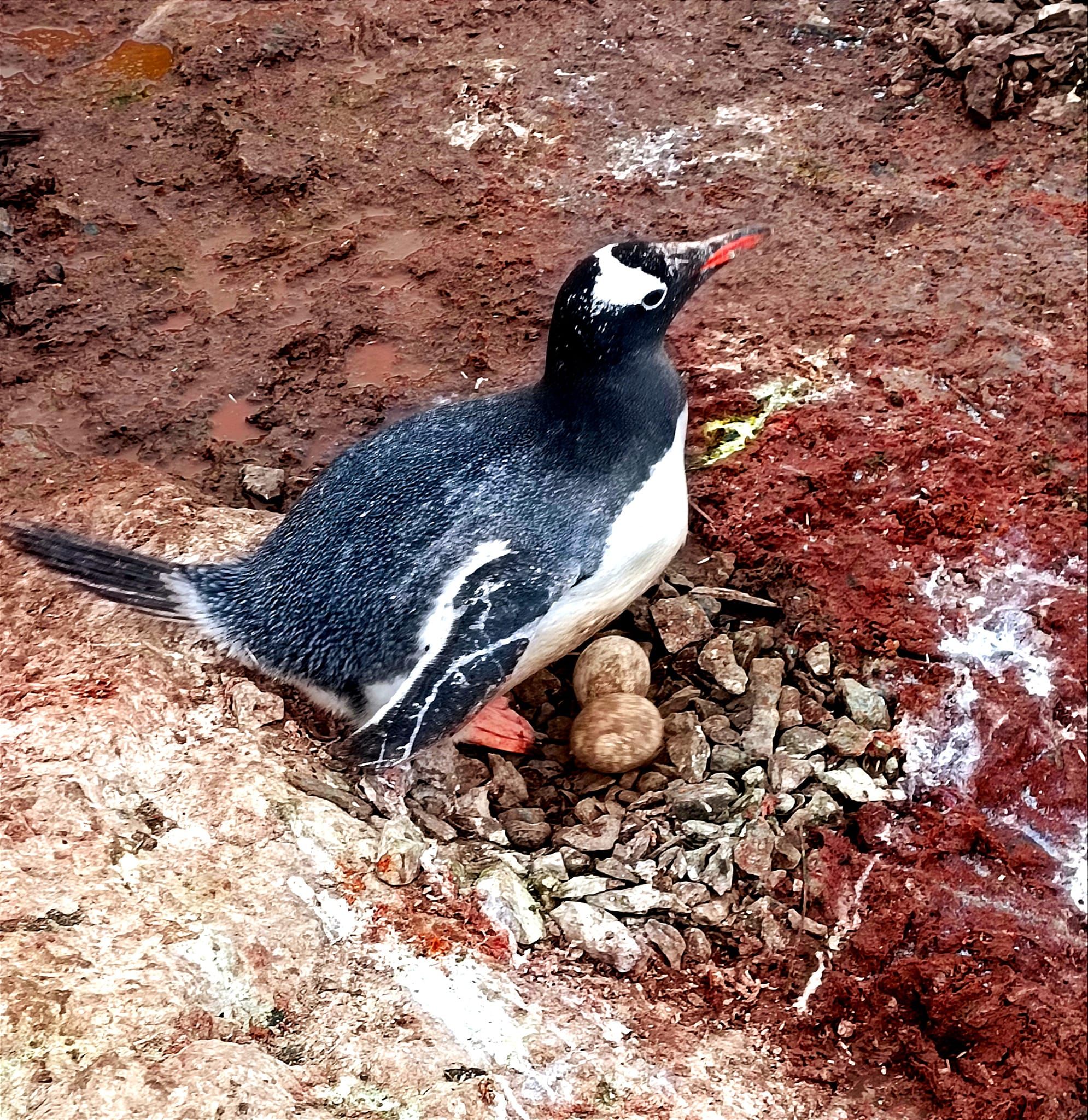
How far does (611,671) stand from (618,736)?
21cm

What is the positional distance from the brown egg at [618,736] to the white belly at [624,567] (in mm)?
181

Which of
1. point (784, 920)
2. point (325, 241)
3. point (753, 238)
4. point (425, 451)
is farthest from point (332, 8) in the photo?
point (784, 920)

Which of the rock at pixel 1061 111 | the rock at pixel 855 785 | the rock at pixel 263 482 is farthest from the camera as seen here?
the rock at pixel 1061 111

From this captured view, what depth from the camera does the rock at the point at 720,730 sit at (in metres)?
2.40

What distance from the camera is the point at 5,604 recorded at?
257cm

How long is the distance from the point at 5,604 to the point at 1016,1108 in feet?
7.77

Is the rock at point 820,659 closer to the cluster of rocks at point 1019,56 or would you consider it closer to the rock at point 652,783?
the rock at point 652,783

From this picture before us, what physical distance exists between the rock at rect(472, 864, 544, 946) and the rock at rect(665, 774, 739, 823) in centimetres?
38

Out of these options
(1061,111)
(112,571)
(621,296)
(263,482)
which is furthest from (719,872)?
(1061,111)

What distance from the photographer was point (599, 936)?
199 centimetres

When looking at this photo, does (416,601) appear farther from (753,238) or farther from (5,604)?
(753,238)

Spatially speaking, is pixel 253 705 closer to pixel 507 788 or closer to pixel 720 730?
pixel 507 788

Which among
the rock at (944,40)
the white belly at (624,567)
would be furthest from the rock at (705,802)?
the rock at (944,40)

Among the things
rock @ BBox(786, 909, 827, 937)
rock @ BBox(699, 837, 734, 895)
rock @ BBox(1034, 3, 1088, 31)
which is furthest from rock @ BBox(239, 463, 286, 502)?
rock @ BBox(1034, 3, 1088, 31)
